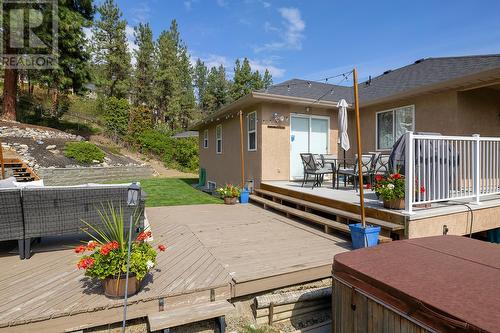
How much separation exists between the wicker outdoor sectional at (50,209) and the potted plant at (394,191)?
12.7 feet

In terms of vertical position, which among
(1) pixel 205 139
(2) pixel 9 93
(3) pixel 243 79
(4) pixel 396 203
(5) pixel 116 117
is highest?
(3) pixel 243 79

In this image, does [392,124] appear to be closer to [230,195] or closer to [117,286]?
[230,195]

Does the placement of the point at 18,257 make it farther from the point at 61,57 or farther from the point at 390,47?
the point at 61,57

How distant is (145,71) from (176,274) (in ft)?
90.7

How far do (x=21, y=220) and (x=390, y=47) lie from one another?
47.5 feet

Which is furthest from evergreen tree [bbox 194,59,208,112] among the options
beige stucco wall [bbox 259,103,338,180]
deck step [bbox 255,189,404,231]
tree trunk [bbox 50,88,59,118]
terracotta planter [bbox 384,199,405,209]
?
terracotta planter [bbox 384,199,405,209]

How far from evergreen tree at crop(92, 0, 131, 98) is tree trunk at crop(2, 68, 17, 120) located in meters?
7.69

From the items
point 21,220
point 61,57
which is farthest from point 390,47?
point 61,57

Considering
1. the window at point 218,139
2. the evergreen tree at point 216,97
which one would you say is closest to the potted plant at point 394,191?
the window at point 218,139

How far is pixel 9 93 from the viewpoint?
16.2m

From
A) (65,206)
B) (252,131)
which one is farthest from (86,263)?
(252,131)

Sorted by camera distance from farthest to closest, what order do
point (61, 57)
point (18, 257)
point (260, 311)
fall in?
1. point (61, 57)
2. point (18, 257)
3. point (260, 311)

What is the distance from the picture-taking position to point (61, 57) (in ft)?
56.2

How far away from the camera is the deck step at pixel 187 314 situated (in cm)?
249
